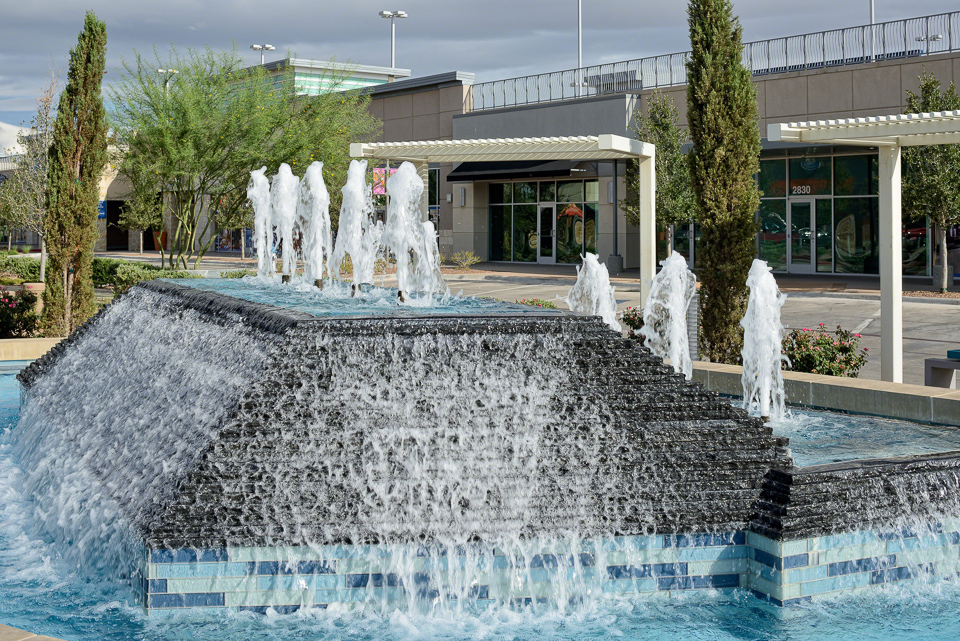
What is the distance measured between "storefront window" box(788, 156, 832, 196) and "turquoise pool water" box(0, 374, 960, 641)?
25.4m

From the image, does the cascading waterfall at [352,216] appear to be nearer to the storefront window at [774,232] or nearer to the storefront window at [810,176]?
the storefront window at [810,176]

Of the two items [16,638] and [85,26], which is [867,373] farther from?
[85,26]

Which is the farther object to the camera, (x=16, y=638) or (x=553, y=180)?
(x=553, y=180)

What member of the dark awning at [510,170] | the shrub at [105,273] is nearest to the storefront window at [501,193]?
the dark awning at [510,170]

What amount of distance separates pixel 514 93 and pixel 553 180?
3.64 m

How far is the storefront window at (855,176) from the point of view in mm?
28141

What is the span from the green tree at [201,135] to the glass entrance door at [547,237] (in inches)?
534

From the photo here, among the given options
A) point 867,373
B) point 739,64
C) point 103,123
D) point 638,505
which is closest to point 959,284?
point 867,373

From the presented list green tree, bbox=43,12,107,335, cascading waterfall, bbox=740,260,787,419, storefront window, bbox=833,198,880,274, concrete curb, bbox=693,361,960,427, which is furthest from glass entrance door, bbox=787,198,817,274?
green tree, bbox=43,12,107,335

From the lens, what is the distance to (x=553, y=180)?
37.1 metres

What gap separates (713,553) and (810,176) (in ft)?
85.9

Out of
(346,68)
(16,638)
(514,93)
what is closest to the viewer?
(16,638)

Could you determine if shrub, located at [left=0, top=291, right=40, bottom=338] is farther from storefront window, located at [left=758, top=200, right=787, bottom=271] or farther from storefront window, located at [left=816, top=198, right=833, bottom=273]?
storefront window, located at [left=816, top=198, right=833, bottom=273]

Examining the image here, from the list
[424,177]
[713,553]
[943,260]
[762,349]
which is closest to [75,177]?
[762,349]
